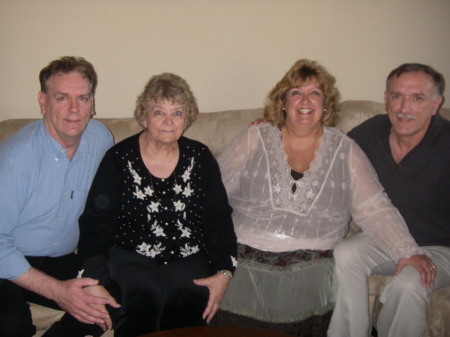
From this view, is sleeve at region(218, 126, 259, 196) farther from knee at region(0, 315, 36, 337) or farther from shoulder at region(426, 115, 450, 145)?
knee at region(0, 315, 36, 337)

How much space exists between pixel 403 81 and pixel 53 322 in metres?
1.83

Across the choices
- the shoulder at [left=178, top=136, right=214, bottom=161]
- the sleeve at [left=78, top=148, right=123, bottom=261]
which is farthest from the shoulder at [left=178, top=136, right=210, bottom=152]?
the sleeve at [left=78, top=148, right=123, bottom=261]

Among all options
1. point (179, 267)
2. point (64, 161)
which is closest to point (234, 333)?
point (179, 267)

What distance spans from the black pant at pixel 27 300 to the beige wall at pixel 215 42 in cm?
94

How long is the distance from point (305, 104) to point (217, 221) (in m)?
0.64

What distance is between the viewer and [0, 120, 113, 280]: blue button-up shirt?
4.83 ft

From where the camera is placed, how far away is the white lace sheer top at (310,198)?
174 cm

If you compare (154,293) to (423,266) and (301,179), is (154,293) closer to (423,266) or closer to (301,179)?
(301,179)

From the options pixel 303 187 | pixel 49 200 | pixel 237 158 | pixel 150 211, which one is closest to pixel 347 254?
pixel 303 187

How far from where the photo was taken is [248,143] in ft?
6.02

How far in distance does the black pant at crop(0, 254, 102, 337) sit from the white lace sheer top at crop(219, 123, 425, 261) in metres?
0.72

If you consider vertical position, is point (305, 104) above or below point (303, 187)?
above

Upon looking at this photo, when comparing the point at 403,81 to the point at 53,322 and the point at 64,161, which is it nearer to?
the point at 64,161

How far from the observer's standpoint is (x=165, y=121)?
1.58 metres
